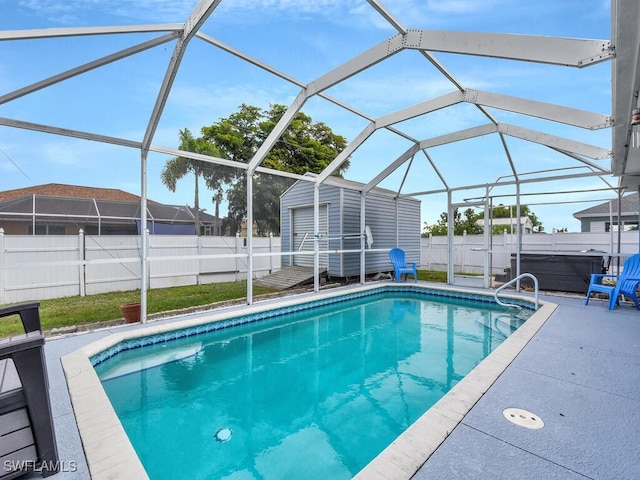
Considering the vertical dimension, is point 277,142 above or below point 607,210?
above

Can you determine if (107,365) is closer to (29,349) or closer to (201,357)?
(201,357)

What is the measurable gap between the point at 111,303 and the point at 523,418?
23.0 ft

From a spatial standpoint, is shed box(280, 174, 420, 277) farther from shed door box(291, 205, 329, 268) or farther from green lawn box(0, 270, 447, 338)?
green lawn box(0, 270, 447, 338)

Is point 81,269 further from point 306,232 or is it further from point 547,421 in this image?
point 547,421

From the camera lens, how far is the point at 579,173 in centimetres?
679

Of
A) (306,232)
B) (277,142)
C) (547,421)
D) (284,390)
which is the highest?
(277,142)

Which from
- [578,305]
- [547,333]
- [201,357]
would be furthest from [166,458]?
[578,305]

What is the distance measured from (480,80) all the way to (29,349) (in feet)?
19.7

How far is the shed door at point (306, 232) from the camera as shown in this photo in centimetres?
938

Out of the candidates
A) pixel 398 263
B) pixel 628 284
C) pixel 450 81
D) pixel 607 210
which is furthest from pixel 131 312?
pixel 607 210

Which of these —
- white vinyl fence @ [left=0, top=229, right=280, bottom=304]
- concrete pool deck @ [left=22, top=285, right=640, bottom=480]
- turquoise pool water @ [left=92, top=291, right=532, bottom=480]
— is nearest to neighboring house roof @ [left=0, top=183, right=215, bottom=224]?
white vinyl fence @ [left=0, top=229, right=280, bottom=304]

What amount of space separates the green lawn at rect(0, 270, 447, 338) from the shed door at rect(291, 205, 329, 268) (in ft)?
5.80

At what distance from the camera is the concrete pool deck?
5.41 ft

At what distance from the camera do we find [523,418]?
2100 millimetres
